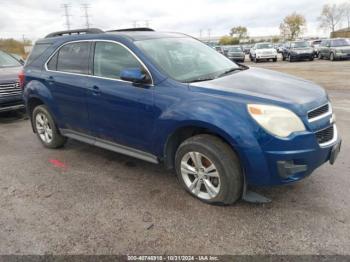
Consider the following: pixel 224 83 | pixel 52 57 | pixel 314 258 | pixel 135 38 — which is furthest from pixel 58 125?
pixel 314 258

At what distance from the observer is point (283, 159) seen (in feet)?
9.58

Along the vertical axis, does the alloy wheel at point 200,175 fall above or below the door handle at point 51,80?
below

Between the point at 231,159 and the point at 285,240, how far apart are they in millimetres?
853

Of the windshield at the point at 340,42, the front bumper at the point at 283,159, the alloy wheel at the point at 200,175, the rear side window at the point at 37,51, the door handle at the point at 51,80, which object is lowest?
the alloy wheel at the point at 200,175

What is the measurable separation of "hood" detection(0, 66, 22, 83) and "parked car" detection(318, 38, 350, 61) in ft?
68.3

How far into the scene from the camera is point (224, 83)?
11.3 feet

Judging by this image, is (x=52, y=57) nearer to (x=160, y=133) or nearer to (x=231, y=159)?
(x=160, y=133)

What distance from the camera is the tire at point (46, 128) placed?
5.21 m

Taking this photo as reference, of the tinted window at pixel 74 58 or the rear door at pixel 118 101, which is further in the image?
the tinted window at pixel 74 58

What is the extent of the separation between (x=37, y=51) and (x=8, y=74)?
9.65 feet

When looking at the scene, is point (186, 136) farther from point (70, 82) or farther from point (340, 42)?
point (340, 42)

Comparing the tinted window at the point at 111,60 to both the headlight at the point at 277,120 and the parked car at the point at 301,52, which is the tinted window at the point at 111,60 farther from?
the parked car at the point at 301,52

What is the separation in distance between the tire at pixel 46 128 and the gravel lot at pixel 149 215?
2.33 feet

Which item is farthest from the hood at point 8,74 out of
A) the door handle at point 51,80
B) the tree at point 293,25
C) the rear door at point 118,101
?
the tree at point 293,25
